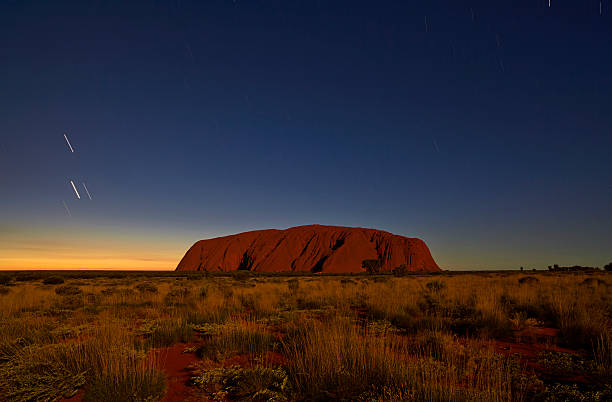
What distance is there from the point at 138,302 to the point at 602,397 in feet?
47.0

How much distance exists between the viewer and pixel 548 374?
436cm

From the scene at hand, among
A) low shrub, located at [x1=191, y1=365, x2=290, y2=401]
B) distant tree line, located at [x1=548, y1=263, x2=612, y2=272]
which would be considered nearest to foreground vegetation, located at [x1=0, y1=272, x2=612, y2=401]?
low shrub, located at [x1=191, y1=365, x2=290, y2=401]

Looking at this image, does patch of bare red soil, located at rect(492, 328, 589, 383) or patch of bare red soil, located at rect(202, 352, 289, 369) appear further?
patch of bare red soil, located at rect(202, 352, 289, 369)

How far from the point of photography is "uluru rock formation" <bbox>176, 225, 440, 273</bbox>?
278ft

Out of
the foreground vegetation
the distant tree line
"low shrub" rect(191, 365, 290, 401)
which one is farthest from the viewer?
the distant tree line

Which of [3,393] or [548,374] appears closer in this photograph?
[3,393]

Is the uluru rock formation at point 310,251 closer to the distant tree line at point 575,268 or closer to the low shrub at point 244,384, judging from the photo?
the distant tree line at point 575,268

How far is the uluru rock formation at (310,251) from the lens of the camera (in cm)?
8469

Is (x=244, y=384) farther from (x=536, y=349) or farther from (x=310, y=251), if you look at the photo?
(x=310, y=251)

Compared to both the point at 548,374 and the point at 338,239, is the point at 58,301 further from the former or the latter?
the point at 338,239

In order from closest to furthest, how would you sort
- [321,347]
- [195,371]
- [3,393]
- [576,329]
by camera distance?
[3,393] → [321,347] → [195,371] → [576,329]

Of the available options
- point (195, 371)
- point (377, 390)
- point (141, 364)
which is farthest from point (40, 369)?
point (377, 390)

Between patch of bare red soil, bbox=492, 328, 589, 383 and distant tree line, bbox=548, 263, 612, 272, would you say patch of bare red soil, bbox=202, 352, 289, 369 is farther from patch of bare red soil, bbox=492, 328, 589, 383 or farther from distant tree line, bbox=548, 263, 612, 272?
distant tree line, bbox=548, 263, 612, 272

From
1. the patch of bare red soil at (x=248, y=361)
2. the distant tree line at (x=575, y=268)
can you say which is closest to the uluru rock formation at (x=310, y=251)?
the distant tree line at (x=575, y=268)
